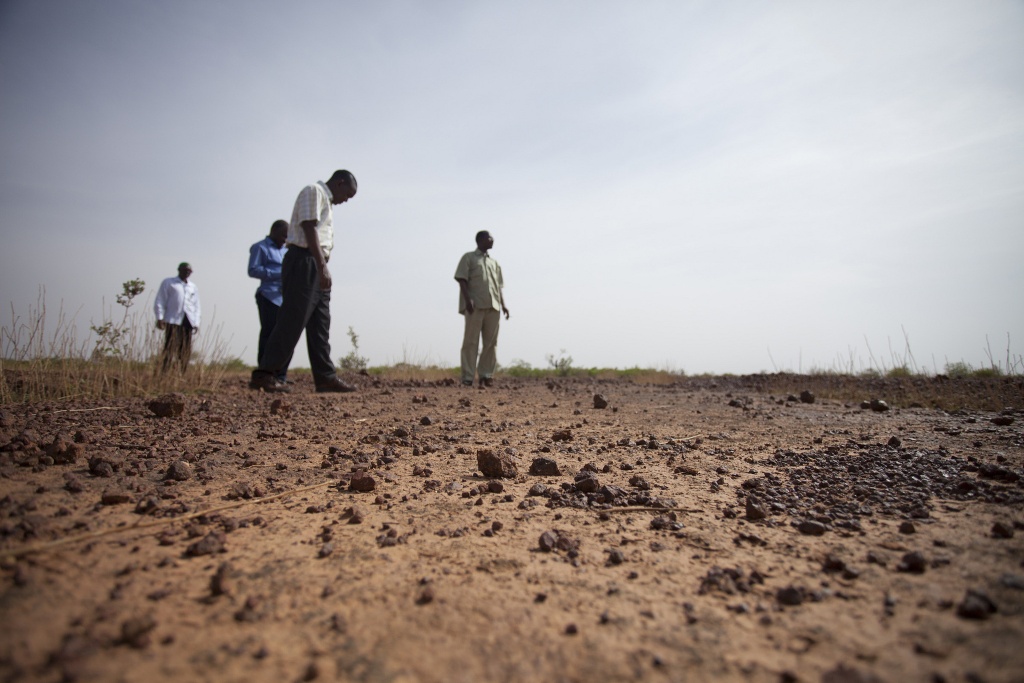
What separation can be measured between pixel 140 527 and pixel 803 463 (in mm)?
2979

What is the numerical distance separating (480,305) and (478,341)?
0.59 meters

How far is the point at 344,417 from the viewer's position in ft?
13.6

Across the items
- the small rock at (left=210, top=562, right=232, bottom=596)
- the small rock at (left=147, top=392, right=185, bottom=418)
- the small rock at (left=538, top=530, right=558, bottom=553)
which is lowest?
the small rock at (left=210, top=562, right=232, bottom=596)

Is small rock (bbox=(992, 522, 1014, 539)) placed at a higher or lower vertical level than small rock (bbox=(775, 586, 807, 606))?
higher

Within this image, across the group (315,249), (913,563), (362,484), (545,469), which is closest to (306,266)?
(315,249)

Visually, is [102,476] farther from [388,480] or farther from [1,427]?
[1,427]

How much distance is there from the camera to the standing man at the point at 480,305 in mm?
7805

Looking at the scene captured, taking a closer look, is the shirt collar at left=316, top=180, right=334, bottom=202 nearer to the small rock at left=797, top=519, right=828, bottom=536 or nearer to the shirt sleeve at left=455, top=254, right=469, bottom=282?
the shirt sleeve at left=455, top=254, right=469, bottom=282

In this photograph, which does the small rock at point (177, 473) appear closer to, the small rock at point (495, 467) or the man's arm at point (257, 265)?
the small rock at point (495, 467)

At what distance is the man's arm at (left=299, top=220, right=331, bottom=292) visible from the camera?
5293 mm

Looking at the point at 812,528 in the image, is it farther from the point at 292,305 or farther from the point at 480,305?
the point at 480,305

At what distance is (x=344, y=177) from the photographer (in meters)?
5.57

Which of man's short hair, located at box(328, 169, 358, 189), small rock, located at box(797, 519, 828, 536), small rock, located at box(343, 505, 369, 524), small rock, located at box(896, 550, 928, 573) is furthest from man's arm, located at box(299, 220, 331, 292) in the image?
small rock, located at box(896, 550, 928, 573)

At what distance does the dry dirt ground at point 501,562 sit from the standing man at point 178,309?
4.80 m
